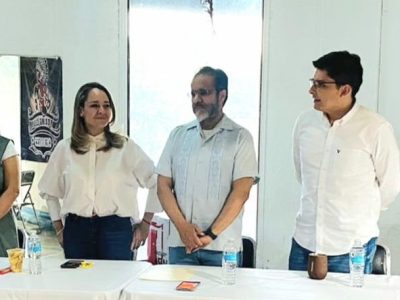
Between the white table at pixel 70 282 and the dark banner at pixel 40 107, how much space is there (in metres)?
1.83

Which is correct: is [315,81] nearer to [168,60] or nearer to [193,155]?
[193,155]

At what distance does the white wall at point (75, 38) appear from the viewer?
155 inches

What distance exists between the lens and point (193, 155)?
254 cm

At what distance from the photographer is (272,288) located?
2.02 meters

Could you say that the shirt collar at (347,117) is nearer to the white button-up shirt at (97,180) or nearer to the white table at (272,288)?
Result: the white table at (272,288)

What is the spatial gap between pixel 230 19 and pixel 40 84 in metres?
1.45

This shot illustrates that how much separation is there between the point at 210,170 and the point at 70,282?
0.79 meters

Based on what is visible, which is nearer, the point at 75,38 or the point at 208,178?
the point at 208,178

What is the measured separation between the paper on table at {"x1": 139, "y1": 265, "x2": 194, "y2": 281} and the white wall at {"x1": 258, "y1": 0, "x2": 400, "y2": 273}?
1629mm

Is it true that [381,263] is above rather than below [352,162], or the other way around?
below

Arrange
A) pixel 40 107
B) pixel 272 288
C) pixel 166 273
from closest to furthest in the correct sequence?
pixel 272 288, pixel 166 273, pixel 40 107

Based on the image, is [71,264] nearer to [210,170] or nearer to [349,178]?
[210,170]

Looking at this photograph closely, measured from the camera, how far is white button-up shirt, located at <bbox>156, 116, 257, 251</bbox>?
250 cm

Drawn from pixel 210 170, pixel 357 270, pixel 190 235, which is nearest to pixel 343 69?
pixel 210 170
